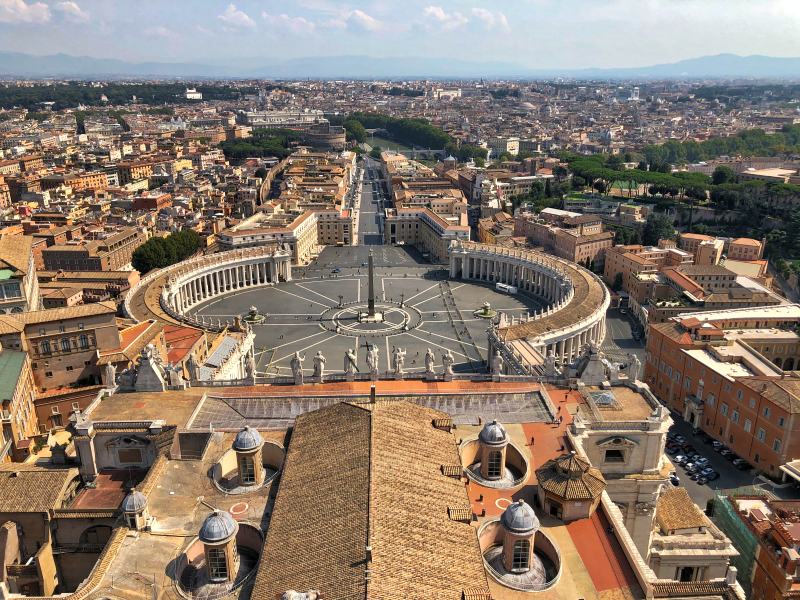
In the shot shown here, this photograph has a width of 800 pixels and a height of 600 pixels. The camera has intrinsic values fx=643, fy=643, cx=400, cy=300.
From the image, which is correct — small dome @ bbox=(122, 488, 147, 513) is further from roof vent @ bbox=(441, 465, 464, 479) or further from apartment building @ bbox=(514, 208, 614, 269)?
apartment building @ bbox=(514, 208, 614, 269)

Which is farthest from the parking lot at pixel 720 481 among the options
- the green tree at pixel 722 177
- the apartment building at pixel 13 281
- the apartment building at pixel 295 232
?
the green tree at pixel 722 177

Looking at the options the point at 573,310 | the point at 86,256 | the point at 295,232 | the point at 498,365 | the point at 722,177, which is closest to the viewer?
the point at 498,365

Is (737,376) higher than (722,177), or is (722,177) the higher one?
(722,177)

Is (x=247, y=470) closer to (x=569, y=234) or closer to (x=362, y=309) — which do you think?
(x=362, y=309)

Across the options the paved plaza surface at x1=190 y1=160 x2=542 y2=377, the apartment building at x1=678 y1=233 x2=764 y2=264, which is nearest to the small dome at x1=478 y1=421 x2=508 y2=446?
the paved plaza surface at x1=190 y1=160 x2=542 y2=377

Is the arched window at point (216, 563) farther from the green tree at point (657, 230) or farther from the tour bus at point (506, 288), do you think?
the green tree at point (657, 230)

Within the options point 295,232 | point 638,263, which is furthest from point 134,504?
point 638,263
